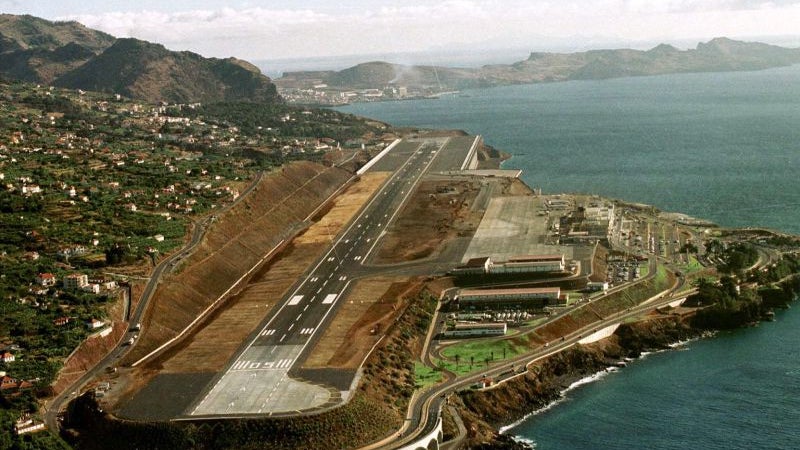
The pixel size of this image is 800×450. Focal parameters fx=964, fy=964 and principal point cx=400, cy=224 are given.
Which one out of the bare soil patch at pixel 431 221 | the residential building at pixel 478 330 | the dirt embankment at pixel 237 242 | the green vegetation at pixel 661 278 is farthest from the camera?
the bare soil patch at pixel 431 221

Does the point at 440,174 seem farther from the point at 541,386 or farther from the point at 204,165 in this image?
the point at 541,386

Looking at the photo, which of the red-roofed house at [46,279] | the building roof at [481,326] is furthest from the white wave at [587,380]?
the red-roofed house at [46,279]

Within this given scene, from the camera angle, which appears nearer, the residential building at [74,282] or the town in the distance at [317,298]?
the town in the distance at [317,298]

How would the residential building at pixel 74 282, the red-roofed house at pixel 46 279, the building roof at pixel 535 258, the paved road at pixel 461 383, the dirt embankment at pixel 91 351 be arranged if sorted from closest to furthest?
the paved road at pixel 461 383, the dirt embankment at pixel 91 351, the residential building at pixel 74 282, the red-roofed house at pixel 46 279, the building roof at pixel 535 258

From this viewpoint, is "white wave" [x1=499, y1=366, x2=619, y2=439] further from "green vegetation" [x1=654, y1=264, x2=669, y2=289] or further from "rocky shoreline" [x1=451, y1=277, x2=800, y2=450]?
"green vegetation" [x1=654, y1=264, x2=669, y2=289]

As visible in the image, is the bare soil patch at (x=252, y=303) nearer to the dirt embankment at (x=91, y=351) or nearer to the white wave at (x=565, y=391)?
the dirt embankment at (x=91, y=351)

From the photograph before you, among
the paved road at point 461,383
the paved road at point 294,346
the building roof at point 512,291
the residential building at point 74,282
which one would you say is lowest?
the paved road at point 461,383

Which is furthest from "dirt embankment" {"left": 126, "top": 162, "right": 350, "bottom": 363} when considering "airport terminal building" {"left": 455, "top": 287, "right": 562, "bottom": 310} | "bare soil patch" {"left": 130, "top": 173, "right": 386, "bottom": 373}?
"airport terminal building" {"left": 455, "top": 287, "right": 562, "bottom": 310}
